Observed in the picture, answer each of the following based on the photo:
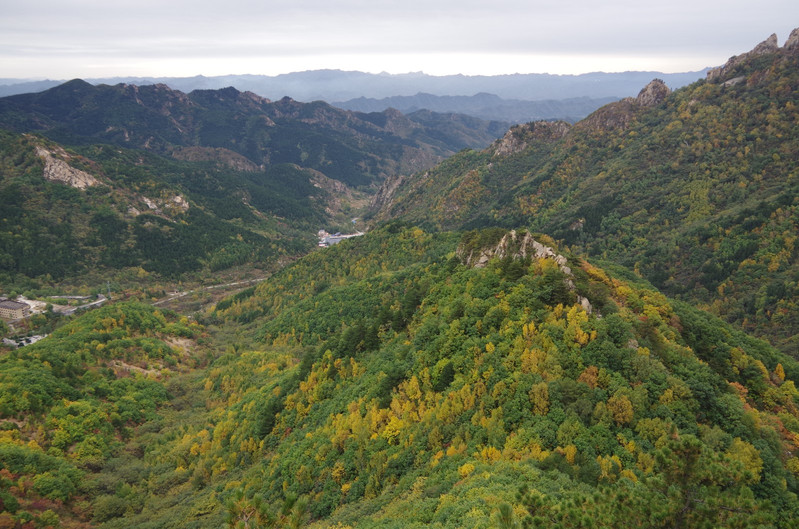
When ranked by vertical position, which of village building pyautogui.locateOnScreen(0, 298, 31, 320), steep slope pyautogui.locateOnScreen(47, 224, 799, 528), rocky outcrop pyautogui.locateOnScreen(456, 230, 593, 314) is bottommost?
village building pyautogui.locateOnScreen(0, 298, 31, 320)

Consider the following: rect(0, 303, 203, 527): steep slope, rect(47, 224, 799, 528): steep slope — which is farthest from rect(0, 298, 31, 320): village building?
rect(47, 224, 799, 528): steep slope

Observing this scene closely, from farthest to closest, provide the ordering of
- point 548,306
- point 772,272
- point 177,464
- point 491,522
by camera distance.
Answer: point 772,272
point 177,464
point 548,306
point 491,522

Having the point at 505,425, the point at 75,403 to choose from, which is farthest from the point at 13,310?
the point at 505,425

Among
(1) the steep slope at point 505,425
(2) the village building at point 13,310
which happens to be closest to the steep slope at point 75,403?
(1) the steep slope at point 505,425

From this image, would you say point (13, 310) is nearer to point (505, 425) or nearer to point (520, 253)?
point (520, 253)

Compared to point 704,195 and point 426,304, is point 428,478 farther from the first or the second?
point 704,195

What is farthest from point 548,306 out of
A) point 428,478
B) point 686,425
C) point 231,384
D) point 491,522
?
point 231,384

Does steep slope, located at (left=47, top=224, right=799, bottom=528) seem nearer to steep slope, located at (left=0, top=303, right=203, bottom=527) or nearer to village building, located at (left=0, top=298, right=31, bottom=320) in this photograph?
steep slope, located at (left=0, top=303, right=203, bottom=527)
